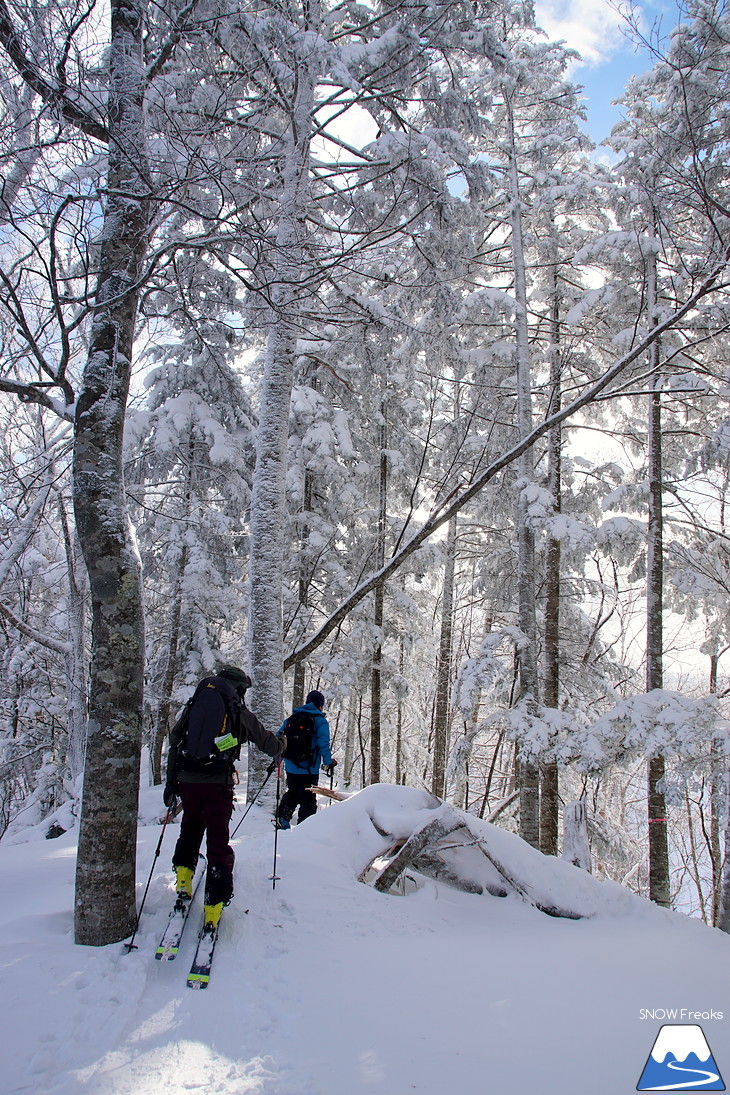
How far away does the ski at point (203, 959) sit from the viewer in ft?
10.1

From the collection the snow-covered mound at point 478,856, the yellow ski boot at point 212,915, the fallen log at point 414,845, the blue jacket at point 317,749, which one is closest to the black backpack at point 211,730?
the yellow ski boot at point 212,915

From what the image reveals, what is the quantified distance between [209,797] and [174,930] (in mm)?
770

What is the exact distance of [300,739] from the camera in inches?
280

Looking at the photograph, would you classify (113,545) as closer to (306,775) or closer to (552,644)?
(306,775)

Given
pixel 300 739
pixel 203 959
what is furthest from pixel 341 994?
pixel 300 739

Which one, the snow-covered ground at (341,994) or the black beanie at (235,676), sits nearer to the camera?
the snow-covered ground at (341,994)

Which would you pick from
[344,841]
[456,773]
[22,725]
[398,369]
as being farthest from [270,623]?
[22,725]

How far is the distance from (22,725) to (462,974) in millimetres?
16981

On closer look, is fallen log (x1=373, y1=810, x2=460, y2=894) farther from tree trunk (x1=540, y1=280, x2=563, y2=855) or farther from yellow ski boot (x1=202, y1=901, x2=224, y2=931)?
tree trunk (x1=540, y1=280, x2=563, y2=855)

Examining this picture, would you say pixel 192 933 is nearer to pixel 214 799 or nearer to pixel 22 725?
pixel 214 799

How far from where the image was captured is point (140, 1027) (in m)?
2.66

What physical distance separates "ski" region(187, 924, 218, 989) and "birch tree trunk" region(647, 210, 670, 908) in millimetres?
7839

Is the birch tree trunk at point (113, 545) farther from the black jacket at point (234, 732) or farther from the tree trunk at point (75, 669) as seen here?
the tree trunk at point (75, 669)

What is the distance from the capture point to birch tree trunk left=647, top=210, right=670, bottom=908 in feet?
30.6
